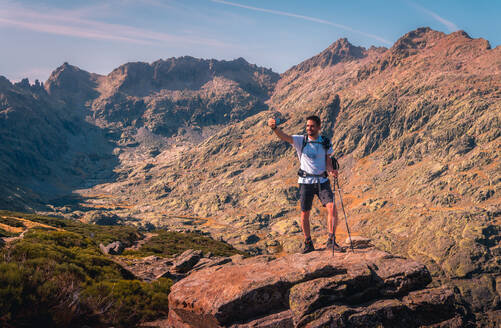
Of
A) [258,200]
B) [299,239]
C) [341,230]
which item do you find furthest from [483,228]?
[258,200]

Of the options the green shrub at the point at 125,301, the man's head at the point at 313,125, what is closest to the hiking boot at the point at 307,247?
the man's head at the point at 313,125

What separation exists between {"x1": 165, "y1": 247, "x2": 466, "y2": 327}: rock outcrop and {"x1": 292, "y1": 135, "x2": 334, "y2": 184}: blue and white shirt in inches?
136

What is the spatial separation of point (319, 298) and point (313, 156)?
5.07 metres

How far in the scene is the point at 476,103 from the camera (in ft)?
588

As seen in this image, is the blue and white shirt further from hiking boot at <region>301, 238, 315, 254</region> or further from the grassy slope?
the grassy slope

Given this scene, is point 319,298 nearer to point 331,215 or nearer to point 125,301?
point 331,215

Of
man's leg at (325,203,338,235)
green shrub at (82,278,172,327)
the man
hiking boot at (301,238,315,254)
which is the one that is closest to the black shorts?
the man

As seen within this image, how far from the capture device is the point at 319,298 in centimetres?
948

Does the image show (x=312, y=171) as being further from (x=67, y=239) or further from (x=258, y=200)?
(x=258, y=200)

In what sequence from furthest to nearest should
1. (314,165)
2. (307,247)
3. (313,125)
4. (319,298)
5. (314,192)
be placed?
(307,247), (314,192), (314,165), (313,125), (319,298)

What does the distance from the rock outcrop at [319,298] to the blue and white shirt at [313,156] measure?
3452mm

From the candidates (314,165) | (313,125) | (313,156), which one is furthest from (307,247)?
(313,125)

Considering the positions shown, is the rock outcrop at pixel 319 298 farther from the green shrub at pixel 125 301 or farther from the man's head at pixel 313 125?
the man's head at pixel 313 125

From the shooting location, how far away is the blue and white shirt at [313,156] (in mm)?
11594
